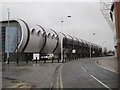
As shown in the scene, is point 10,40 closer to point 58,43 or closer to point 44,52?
point 44,52

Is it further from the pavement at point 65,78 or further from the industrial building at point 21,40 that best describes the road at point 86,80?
the industrial building at point 21,40

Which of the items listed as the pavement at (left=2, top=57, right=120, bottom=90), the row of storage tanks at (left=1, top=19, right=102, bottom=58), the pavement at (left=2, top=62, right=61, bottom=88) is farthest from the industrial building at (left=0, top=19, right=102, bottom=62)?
the pavement at (left=2, top=57, right=120, bottom=90)

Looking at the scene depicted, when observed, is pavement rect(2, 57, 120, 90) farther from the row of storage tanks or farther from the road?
the row of storage tanks

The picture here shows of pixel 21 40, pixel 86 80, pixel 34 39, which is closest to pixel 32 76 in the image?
A: pixel 86 80

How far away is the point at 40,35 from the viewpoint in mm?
64562

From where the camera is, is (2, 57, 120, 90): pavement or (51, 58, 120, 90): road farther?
(2, 57, 120, 90): pavement

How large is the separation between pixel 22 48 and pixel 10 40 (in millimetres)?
4630

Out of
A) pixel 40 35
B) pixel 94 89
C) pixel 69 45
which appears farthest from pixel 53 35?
pixel 94 89

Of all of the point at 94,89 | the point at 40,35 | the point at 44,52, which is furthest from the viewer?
the point at 44,52

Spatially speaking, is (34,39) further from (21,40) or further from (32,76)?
(32,76)

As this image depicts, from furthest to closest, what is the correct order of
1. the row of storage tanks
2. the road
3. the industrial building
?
the row of storage tanks, the industrial building, the road

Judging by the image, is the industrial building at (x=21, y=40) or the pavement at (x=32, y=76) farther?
the industrial building at (x=21, y=40)

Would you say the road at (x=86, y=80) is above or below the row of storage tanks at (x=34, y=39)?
below

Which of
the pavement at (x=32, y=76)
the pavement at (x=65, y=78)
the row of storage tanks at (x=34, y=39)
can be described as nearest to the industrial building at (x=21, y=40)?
the row of storage tanks at (x=34, y=39)
